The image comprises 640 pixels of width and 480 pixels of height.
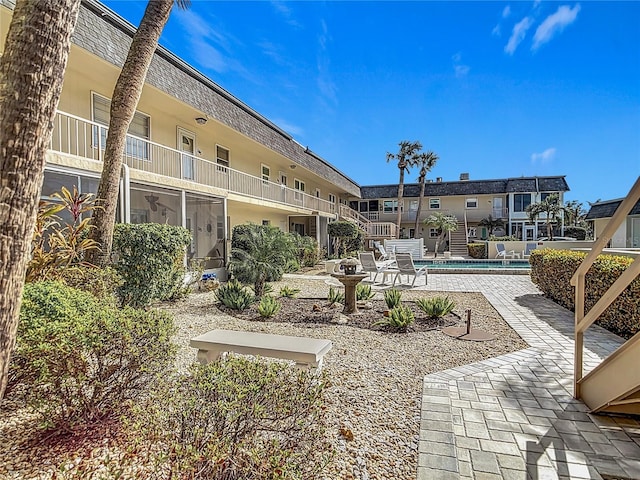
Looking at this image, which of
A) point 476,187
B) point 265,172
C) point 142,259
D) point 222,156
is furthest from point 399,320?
point 476,187

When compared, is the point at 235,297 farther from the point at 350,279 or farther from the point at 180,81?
the point at 180,81

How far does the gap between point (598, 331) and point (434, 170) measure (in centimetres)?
2855

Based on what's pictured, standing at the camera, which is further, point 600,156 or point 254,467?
point 600,156

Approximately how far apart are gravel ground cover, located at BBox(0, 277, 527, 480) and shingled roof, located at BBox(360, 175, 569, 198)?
2924 cm

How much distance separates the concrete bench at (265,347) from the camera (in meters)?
3.60

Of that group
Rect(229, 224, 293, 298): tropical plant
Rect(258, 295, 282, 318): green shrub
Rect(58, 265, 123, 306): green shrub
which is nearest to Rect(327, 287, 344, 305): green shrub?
Rect(258, 295, 282, 318): green shrub

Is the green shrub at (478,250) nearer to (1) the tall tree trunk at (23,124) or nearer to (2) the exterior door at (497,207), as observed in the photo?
(2) the exterior door at (497,207)

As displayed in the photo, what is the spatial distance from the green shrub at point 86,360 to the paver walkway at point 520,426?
7.77ft

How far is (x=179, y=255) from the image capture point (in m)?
7.77

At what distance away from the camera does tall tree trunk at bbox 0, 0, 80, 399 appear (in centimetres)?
196

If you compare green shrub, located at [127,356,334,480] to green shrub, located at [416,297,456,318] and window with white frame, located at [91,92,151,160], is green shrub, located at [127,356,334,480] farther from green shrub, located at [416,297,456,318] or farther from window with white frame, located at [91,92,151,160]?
window with white frame, located at [91,92,151,160]

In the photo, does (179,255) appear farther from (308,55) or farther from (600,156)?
(600,156)

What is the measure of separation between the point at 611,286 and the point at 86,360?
178 inches

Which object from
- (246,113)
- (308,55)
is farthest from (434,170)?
(246,113)
